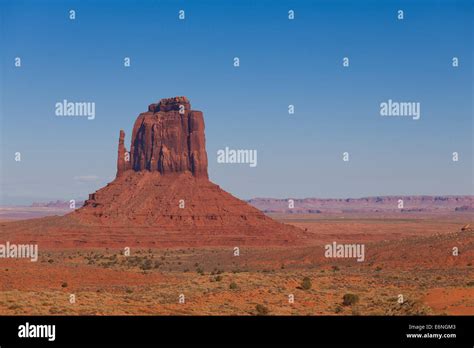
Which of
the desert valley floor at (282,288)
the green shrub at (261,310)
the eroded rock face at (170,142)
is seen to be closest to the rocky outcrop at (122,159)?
the eroded rock face at (170,142)

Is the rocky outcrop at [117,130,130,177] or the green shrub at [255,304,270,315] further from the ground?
the rocky outcrop at [117,130,130,177]

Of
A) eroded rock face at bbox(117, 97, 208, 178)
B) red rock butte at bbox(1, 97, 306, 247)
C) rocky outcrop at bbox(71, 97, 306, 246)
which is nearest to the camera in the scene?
red rock butte at bbox(1, 97, 306, 247)

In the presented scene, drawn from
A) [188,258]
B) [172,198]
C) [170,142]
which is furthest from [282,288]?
[170,142]

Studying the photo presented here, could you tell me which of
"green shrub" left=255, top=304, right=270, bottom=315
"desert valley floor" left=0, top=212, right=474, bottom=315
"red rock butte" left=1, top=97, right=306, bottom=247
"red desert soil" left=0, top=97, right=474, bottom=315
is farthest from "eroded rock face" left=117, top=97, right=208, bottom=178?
"green shrub" left=255, top=304, right=270, bottom=315

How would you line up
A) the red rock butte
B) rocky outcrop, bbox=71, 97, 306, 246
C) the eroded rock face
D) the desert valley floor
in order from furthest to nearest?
the eroded rock face → rocky outcrop, bbox=71, 97, 306, 246 → the red rock butte → the desert valley floor

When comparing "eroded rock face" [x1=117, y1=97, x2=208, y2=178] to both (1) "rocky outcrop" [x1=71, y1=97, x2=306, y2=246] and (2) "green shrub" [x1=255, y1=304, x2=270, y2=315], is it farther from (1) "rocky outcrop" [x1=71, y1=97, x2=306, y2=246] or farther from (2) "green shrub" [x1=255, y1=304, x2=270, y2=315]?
(2) "green shrub" [x1=255, y1=304, x2=270, y2=315]

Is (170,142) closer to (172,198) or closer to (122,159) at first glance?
(122,159)

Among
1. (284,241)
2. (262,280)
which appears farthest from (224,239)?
(262,280)

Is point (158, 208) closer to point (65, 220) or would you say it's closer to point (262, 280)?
point (65, 220)
